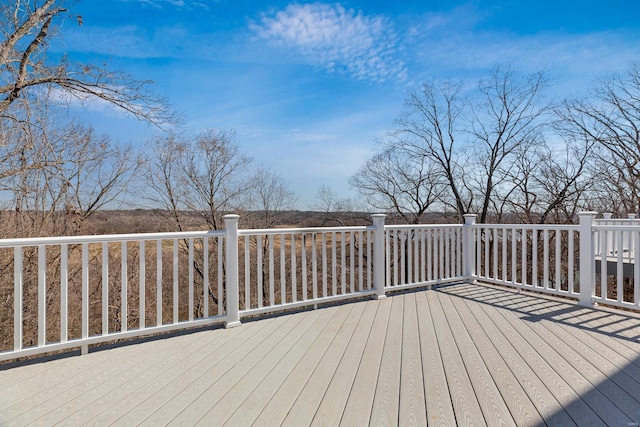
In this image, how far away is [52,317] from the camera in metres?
6.55

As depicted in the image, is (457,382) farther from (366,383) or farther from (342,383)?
(342,383)

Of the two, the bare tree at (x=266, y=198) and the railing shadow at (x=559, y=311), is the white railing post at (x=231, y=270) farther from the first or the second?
the bare tree at (x=266, y=198)

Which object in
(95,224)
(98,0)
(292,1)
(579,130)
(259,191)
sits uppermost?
(292,1)

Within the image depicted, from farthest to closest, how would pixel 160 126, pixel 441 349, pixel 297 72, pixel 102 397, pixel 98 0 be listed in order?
pixel 297 72, pixel 160 126, pixel 98 0, pixel 441 349, pixel 102 397

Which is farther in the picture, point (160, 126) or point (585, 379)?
point (160, 126)

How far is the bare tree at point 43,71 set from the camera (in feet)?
13.4

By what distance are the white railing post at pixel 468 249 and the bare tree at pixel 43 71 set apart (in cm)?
500

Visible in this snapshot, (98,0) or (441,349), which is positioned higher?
(98,0)

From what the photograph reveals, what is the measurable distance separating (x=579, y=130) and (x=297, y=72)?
8981 mm

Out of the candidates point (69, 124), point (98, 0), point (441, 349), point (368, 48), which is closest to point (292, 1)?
point (368, 48)

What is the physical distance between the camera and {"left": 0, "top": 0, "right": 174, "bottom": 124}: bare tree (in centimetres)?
409

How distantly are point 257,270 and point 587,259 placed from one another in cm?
340

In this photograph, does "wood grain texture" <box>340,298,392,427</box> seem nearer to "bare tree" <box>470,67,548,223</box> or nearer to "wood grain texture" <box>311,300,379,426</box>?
"wood grain texture" <box>311,300,379,426</box>

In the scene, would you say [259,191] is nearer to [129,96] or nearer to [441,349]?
[129,96]
